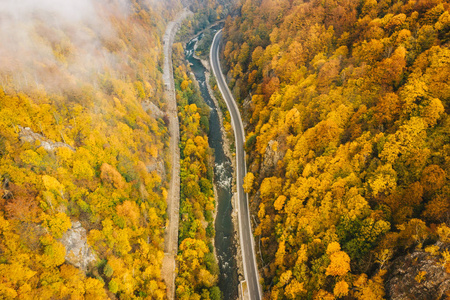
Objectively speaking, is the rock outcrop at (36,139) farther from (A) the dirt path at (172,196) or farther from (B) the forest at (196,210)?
(B) the forest at (196,210)

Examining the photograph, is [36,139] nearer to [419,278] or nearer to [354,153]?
[354,153]

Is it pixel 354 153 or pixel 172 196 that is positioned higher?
pixel 354 153

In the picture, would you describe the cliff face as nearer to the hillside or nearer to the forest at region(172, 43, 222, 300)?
the forest at region(172, 43, 222, 300)

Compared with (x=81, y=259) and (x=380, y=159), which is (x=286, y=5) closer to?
(x=380, y=159)

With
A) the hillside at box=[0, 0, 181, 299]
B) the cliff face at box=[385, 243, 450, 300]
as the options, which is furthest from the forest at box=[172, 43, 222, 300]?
the cliff face at box=[385, 243, 450, 300]

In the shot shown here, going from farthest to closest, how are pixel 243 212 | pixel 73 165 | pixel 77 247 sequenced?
pixel 243 212 < pixel 73 165 < pixel 77 247

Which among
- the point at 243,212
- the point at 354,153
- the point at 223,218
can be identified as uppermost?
the point at 354,153

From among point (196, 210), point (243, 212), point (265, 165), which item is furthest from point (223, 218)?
point (265, 165)
